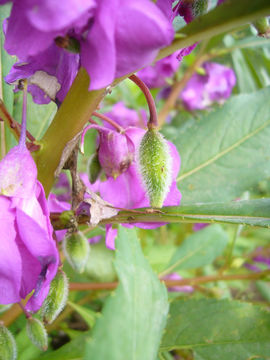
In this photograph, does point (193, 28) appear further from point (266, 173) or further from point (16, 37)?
point (266, 173)

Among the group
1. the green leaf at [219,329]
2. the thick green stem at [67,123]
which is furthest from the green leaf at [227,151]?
the thick green stem at [67,123]

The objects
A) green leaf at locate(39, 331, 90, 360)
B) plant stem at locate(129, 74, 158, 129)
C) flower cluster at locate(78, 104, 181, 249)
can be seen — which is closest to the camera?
plant stem at locate(129, 74, 158, 129)

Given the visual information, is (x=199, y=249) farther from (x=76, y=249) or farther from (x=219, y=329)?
(x=76, y=249)

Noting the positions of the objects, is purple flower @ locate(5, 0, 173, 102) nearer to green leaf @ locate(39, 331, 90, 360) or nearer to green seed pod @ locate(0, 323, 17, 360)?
green seed pod @ locate(0, 323, 17, 360)

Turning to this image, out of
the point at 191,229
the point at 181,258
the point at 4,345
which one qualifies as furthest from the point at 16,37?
the point at 191,229

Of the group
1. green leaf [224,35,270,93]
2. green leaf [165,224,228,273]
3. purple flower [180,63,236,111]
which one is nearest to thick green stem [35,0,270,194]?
green leaf [165,224,228,273]

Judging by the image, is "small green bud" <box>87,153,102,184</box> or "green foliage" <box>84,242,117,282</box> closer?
"small green bud" <box>87,153,102,184</box>

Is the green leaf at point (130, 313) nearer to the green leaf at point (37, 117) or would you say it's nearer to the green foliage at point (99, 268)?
the green leaf at point (37, 117)
